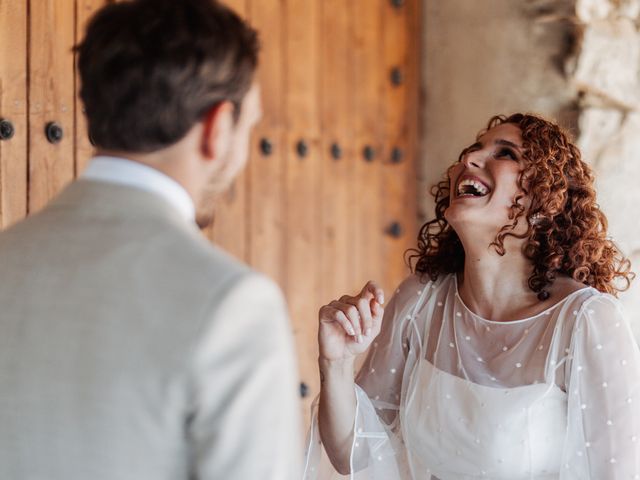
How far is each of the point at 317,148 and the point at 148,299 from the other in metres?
1.84

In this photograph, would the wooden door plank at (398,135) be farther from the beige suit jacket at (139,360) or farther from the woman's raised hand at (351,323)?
the beige suit jacket at (139,360)

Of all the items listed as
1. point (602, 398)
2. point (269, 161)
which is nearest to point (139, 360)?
point (602, 398)

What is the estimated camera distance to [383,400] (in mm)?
1882

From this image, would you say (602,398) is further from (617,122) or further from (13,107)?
(13,107)

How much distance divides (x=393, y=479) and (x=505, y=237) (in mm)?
524

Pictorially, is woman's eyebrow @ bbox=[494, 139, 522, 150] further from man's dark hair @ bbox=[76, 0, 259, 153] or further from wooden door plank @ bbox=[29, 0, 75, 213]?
man's dark hair @ bbox=[76, 0, 259, 153]

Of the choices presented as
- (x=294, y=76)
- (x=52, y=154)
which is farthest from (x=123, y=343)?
(x=294, y=76)

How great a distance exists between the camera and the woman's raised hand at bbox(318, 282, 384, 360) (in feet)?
5.33

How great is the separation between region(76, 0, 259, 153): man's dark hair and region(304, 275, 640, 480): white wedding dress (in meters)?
0.99

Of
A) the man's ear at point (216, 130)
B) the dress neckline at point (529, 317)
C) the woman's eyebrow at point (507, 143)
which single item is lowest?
the dress neckline at point (529, 317)

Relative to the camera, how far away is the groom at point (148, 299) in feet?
2.66

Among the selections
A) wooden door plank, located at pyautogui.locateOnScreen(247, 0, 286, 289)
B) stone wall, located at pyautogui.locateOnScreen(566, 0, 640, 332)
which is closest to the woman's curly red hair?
stone wall, located at pyautogui.locateOnScreen(566, 0, 640, 332)

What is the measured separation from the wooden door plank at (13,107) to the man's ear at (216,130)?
3.55 ft

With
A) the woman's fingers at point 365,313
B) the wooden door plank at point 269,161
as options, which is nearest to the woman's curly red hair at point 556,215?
the woman's fingers at point 365,313
